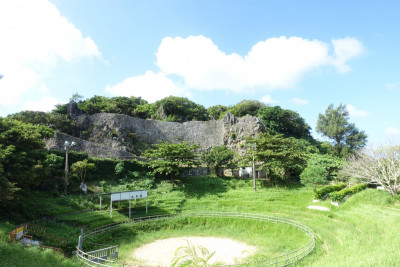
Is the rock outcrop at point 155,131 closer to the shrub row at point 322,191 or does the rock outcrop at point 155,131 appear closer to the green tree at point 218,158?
the green tree at point 218,158

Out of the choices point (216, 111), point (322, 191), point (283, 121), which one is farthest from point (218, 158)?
point (216, 111)

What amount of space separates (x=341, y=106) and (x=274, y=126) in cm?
1221

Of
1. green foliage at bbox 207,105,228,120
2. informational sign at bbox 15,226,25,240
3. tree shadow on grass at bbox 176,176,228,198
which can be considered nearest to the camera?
informational sign at bbox 15,226,25,240

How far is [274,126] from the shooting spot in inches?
1966

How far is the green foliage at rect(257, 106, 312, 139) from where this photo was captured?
50.6 metres

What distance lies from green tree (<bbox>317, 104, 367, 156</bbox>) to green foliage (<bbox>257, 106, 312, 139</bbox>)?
5399 millimetres

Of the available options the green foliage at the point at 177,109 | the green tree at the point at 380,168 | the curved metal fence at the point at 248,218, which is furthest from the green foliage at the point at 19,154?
the green foliage at the point at 177,109

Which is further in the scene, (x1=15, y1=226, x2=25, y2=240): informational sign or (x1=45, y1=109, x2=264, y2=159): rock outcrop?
(x1=45, y1=109, x2=264, y2=159): rock outcrop

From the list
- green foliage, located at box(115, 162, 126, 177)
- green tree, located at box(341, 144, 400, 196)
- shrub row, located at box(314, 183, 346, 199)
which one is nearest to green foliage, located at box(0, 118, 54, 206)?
green foliage, located at box(115, 162, 126, 177)

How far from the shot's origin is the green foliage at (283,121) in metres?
50.6

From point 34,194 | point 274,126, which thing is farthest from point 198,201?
point 274,126

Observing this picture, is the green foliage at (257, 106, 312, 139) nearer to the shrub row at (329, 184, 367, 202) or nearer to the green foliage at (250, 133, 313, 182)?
the green foliage at (250, 133, 313, 182)

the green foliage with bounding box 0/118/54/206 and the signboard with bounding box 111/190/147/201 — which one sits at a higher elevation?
the green foliage with bounding box 0/118/54/206

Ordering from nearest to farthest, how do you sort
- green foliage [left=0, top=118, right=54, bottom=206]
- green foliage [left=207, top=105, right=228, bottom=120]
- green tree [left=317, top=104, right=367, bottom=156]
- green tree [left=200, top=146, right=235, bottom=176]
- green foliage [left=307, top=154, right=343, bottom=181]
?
green foliage [left=0, top=118, right=54, bottom=206], green tree [left=200, top=146, right=235, bottom=176], green foliage [left=307, top=154, right=343, bottom=181], green tree [left=317, top=104, right=367, bottom=156], green foliage [left=207, top=105, right=228, bottom=120]
